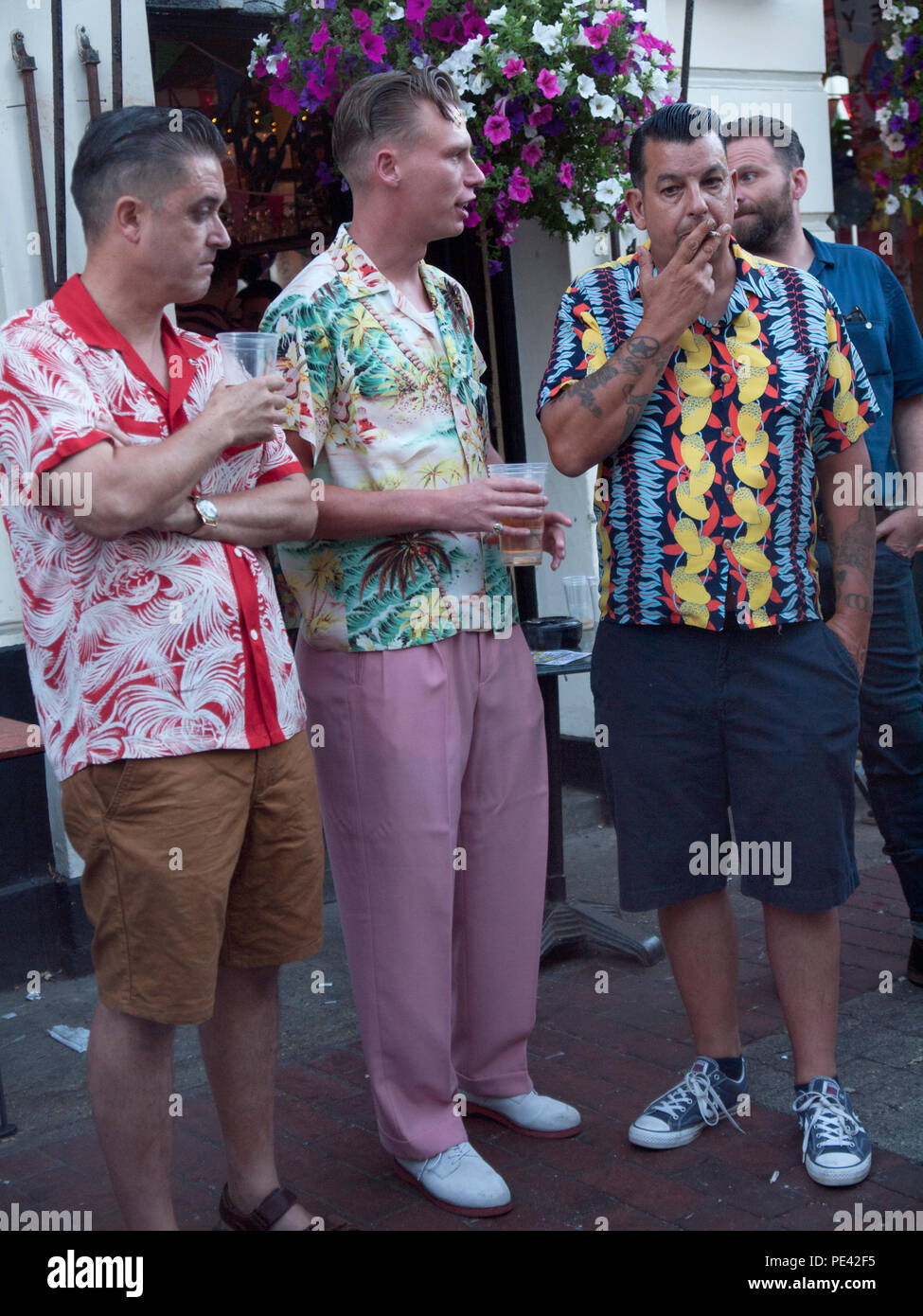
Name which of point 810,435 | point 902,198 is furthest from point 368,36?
point 902,198

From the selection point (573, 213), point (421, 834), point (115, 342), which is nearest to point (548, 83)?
point (573, 213)

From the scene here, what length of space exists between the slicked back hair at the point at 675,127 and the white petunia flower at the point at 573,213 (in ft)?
4.42

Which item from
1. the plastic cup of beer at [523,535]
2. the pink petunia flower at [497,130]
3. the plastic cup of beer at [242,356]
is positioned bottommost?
the plastic cup of beer at [523,535]

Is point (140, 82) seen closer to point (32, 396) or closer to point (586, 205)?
point (586, 205)

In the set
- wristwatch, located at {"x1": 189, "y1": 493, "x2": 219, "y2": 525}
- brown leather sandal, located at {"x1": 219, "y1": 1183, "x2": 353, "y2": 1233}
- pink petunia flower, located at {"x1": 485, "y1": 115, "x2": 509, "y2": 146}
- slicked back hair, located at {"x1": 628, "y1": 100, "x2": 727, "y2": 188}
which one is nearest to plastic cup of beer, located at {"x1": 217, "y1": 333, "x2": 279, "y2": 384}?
→ wristwatch, located at {"x1": 189, "y1": 493, "x2": 219, "y2": 525}

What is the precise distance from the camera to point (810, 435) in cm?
301

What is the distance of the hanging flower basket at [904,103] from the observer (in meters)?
5.98

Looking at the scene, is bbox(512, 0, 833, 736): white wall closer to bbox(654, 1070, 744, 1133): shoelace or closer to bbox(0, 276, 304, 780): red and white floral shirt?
bbox(654, 1070, 744, 1133): shoelace

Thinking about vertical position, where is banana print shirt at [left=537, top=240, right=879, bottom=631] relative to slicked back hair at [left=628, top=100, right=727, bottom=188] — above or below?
below

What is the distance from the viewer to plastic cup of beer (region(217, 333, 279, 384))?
238 cm

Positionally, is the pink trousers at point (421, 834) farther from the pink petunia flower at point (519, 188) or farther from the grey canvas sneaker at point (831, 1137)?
the pink petunia flower at point (519, 188)

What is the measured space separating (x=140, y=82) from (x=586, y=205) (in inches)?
60.1

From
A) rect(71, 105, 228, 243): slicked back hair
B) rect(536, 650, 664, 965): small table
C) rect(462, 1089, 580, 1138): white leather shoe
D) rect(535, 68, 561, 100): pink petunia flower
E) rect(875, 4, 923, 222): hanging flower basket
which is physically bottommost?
rect(462, 1089, 580, 1138): white leather shoe

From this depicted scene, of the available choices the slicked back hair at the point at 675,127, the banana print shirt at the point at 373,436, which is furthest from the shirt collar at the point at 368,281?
the slicked back hair at the point at 675,127
